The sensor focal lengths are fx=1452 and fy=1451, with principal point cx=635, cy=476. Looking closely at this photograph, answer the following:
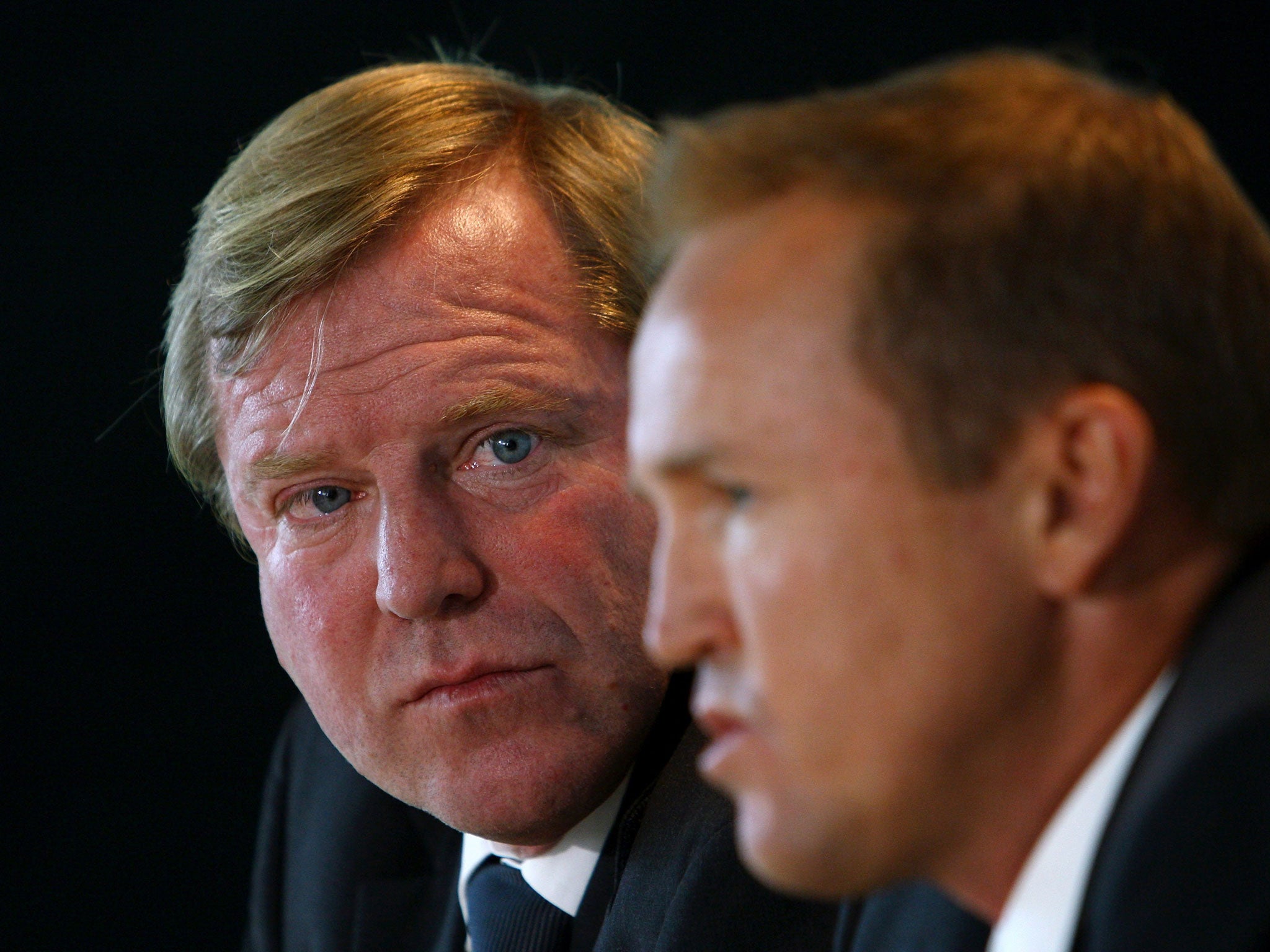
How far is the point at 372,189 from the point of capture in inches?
57.8

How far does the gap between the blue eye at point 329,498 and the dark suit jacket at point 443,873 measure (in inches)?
16.1

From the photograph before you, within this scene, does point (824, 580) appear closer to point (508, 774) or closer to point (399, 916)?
point (508, 774)

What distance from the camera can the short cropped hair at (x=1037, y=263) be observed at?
2.65ft

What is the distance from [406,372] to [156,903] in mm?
1378

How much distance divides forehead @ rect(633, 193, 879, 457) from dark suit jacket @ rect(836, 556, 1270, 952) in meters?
0.27

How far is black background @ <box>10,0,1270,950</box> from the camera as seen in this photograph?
85.7 inches

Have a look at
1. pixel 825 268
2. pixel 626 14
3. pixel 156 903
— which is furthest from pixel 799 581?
pixel 156 903

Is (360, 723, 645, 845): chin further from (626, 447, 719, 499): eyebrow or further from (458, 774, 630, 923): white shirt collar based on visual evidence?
(626, 447, 719, 499): eyebrow

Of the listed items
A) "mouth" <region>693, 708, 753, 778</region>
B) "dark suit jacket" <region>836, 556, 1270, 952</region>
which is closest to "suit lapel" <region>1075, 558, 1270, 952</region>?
"dark suit jacket" <region>836, 556, 1270, 952</region>

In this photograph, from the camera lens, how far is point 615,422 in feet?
4.91

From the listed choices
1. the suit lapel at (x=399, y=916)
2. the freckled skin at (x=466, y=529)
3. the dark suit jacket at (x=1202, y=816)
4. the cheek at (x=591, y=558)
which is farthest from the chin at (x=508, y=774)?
the dark suit jacket at (x=1202, y=816)

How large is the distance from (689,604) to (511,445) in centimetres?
62

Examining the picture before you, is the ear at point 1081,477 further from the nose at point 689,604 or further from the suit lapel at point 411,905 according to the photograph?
the suit lapel at point 411,905

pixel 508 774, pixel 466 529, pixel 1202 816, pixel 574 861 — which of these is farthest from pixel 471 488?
pixel 1202 816
